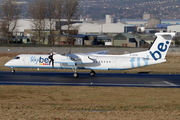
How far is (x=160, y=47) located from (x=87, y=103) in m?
15.3

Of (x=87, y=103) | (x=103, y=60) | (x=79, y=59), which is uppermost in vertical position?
(x=79, y=59)

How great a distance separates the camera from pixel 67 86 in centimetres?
2784

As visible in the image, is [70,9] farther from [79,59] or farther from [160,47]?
[160,47]

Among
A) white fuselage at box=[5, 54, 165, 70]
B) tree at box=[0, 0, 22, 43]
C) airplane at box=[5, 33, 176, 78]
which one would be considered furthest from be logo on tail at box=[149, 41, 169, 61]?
tree at box=[0, 0, 22, 43]

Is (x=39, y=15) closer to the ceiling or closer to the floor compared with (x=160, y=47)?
closer to the ceiling

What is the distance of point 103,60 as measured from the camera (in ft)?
112

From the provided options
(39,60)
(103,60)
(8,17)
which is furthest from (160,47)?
(8,17)

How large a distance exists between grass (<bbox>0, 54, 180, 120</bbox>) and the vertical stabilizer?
7.06 meters

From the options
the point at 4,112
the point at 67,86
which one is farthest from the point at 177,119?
the point at 67,86

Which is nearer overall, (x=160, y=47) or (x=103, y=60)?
(x=160, y=47)

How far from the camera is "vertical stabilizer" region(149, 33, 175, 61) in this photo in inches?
1266

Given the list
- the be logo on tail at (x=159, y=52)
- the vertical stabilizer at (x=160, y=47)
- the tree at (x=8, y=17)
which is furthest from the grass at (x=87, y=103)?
the tree at (x=8, y=17)

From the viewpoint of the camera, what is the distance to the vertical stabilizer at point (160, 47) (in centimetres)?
3216

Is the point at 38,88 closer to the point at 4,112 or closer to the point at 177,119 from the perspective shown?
the point at 4,112
